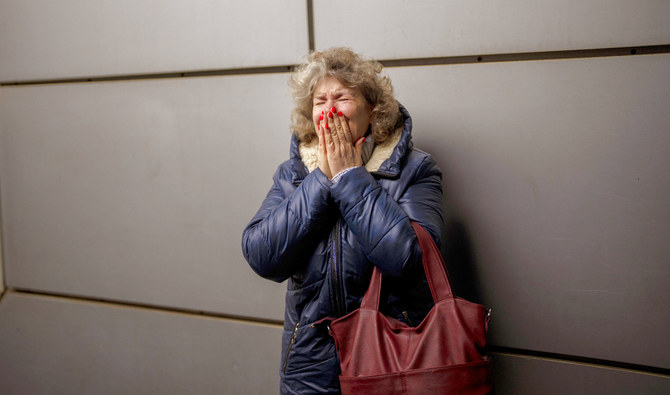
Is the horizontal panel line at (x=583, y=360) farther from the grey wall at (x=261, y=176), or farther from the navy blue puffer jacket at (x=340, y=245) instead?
the navy blue puffer jacket at (x=340, y=245)

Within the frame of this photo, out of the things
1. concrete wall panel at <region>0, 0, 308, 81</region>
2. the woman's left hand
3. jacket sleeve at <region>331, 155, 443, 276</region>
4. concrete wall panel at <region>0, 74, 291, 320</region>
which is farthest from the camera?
concrete wall panel at <region>0, 74, 291, 320</region>

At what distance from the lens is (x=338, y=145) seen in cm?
156

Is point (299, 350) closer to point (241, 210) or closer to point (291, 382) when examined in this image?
point (291, 382)

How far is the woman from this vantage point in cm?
146

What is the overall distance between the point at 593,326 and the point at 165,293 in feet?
6.73

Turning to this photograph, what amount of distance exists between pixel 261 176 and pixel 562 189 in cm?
132

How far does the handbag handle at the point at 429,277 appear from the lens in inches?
54.0

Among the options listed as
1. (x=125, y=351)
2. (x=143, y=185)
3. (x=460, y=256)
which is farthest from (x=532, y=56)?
(x=125, y=351)

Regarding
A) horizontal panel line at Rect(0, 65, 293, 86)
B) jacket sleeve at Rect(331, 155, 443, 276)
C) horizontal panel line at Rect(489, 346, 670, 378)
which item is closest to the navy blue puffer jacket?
jacket sleeve at Rect(331, 155, 443, 276)

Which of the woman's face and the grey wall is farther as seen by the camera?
the grey wall

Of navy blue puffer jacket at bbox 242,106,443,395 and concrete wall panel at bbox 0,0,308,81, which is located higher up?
concrete wall panel at bbox 0,0,308,81

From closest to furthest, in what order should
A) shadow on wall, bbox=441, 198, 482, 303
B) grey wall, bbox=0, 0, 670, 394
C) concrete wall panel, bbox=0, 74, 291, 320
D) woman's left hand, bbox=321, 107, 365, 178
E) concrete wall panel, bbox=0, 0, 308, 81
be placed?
woman's left hand, bbox=321, 107, 365, 178 → grey wall, bbox=0, 0, 670, 394 → shadow on wall, bbox=441, 198, 482, 303 → concrete wall panel, bbox=0, 0, 308, 81 → concrete wall panel, bbox=0, 74, 291, 320

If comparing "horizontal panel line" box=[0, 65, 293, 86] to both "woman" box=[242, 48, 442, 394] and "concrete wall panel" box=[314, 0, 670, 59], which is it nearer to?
"concrete wall panel" box=[314, 0, 670, 59]

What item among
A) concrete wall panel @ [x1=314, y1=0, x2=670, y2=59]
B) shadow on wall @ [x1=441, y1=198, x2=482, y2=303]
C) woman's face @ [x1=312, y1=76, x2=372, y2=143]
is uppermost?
concrete wall panel @ [x1=314, y1=0, x2=670, y2=59]
